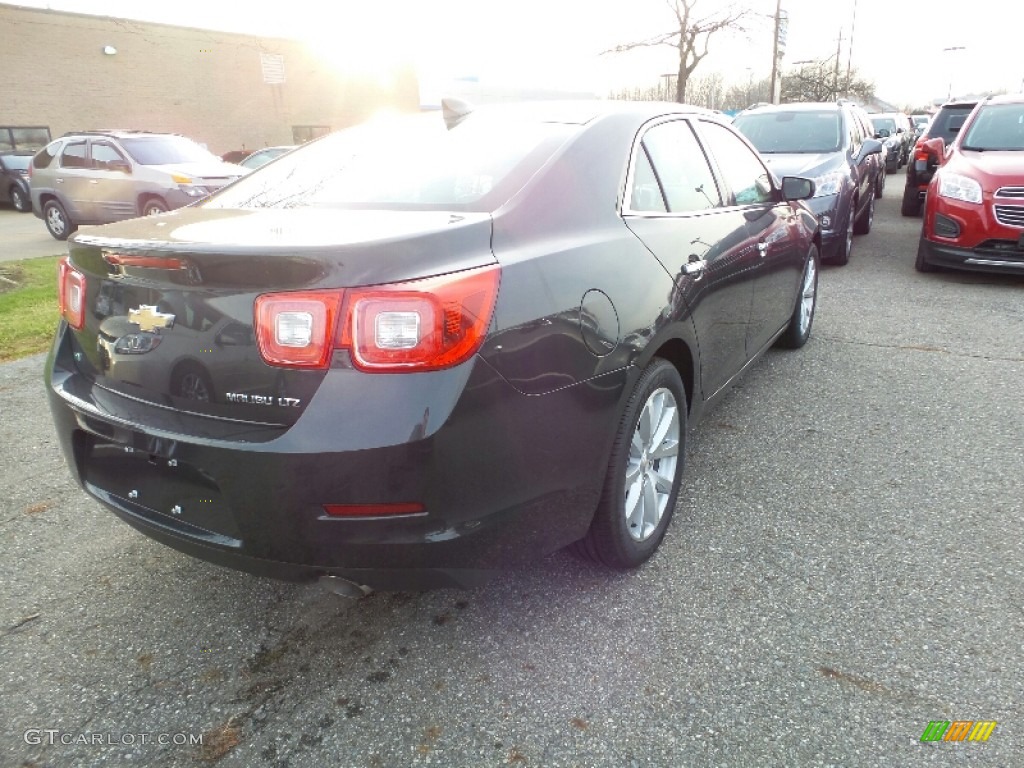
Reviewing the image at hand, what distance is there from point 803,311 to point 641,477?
2.95 metres

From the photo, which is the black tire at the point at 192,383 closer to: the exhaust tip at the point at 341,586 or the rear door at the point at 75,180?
the exhaust tip at the point at 341,586

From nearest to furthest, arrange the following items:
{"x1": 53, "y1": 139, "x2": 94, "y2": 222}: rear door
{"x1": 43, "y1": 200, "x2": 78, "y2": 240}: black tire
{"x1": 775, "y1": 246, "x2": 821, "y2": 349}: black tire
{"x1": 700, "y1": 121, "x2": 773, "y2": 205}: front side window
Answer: {"x1": 700, "y1": 121, "x2": 773, "y2": 205}: front side window, {"x1": 775, "y1": 246, "x2": 821, "y2": 349}: black tire, {"x1": 53, "y1": 139, "x2": 94, "y2": 222}: rear door, {"x1": 43, "y1": 200, "x2": 78, "y2": 240}: black tire

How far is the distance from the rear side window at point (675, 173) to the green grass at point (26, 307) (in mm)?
4938

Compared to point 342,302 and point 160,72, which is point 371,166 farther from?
point 160,72

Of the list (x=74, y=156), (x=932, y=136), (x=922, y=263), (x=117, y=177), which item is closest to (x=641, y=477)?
(x=922, y=263)

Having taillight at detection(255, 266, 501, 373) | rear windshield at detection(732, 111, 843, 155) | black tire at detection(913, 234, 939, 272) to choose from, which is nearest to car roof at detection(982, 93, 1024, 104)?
rear windshield at detection(732, 111, 843, 155)

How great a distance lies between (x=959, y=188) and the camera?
702 cm

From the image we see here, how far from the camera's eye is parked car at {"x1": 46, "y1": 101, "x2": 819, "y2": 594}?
179 centimetres

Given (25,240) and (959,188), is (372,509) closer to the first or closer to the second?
(959,188)

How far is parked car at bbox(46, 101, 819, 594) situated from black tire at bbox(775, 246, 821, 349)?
7.76 feet

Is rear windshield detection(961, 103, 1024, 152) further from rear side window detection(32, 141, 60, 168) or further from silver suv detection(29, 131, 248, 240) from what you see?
rear side window detection(32, 141, 60, 168)

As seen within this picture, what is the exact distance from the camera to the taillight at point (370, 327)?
1771 millimetres

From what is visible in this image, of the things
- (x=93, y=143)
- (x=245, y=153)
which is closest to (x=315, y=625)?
(x=93, y=143)

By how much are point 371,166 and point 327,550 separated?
141 centimetres
